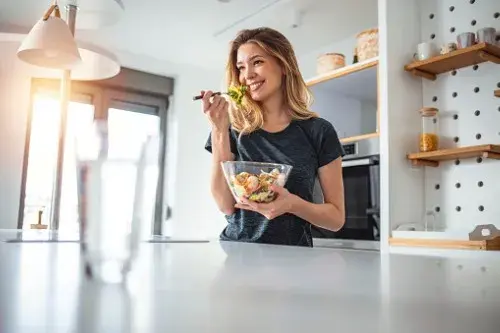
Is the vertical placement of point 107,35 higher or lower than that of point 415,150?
A: higher

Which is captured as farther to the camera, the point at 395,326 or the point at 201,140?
the point at 201,140

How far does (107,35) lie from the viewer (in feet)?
11.8

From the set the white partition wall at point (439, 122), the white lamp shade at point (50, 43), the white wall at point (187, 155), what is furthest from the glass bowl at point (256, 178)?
the white wall at point (187, 155)

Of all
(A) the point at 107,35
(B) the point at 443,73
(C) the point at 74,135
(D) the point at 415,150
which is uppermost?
(A) the point at 107,35

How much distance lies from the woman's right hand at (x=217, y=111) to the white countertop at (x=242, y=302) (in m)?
0.84

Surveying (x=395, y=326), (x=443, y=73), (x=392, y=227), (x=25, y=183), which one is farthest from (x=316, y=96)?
(x=395, y=326)

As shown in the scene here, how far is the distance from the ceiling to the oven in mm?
999

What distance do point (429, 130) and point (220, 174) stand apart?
1474 millimetres

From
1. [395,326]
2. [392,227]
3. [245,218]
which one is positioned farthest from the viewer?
[392,227]

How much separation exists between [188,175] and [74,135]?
12.9 ft

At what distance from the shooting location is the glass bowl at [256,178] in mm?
951

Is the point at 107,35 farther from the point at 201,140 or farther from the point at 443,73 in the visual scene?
the point at 443,73

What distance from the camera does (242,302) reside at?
24 centimetres

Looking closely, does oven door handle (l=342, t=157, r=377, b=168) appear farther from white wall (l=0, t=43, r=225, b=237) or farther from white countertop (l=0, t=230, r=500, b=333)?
white countertop (l=0, t=230, r=500, b=333)
